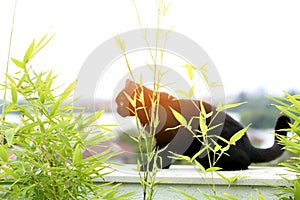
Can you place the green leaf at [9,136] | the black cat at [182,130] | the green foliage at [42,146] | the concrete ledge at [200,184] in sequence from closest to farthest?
the green leaf at [9,136], the green foliage at [42,146], the concrete ledge at [200,184], the black cat at [182,130]

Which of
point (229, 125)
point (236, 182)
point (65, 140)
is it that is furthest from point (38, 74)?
point (229, 125)

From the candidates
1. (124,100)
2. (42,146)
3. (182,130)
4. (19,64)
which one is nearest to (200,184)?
(182,130)

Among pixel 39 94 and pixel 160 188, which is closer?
pixel 39 94

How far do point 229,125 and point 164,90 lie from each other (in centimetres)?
32

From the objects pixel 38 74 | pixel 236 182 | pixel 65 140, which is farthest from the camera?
pixel 236 182

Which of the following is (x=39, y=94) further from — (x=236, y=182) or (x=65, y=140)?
(x=236, y=182)

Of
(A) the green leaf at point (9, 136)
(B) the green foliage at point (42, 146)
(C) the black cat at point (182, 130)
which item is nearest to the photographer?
(A) the green leaf at point (9, 136)

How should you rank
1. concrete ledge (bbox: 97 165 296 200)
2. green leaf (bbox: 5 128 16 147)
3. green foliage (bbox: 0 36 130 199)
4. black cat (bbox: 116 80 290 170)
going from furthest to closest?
black cat (bbox: 116 80 290 170) → concrete ledge (bbox: 97 165 296 200) → green foliage (bbox: 0 36 130 199) → green leaf (bbox: 5 128 16 147)

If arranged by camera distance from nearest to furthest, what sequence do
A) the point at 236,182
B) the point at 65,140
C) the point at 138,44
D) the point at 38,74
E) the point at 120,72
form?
the point at 65,140
the point at 38,74
the point at 236,182
the point at 138,44
the point at 120,72

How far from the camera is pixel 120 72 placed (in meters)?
2.03

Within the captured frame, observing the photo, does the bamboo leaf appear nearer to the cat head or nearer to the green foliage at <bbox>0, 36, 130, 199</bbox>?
the green foliage at <bbox>0, 36, 130, 199</bbox>

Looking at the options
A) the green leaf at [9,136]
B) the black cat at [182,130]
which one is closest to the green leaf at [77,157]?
the green leaf at [9,136]

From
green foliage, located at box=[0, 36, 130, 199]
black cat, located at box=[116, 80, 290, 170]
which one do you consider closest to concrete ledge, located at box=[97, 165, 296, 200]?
black cat, located at box=[116, 80, 290, 170]

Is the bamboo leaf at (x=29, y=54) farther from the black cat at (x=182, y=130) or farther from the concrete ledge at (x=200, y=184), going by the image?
the black cat at (x=182, y=130)
